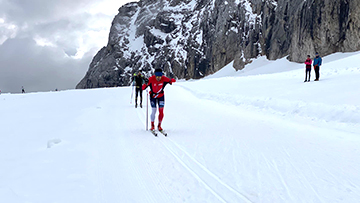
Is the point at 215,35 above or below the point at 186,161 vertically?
above

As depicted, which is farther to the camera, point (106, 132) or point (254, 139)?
point (106, 132)

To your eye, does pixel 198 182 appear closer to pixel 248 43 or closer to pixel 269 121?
pixel 269 121

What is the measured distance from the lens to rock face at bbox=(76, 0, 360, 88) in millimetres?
47269

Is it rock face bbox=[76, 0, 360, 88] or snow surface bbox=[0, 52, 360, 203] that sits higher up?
rock face bbox=[76, 0, 360, 88]

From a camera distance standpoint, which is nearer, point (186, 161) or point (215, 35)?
point (186, 161)

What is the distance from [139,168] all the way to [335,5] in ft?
181

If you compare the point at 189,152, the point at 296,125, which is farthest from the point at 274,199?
the point at 296,125

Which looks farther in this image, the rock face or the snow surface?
the rock face

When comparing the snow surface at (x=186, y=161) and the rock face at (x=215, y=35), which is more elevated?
the rock face at (x=215, y=35)

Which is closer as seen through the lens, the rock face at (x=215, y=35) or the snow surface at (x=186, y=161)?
the snow surface at (x=186, y=161)

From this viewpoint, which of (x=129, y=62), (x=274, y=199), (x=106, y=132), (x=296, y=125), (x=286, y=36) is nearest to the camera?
(x=274, y=199)

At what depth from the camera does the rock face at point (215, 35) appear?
1861 inches

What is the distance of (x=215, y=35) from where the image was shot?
9550 cm

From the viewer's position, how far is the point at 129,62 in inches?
5881
